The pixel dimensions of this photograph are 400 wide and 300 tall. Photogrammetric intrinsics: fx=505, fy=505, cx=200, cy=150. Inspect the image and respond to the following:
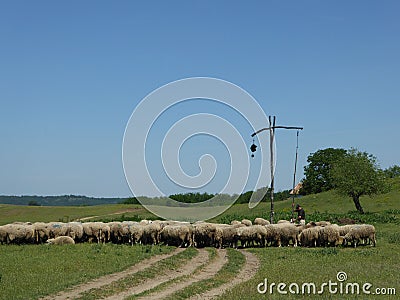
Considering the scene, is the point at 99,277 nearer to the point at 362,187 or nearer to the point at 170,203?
the point at 170,203

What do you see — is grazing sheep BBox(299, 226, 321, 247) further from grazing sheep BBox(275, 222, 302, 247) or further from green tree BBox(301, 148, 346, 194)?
green tree BBox(301, 148, 346, 194)

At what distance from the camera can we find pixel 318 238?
25.1m

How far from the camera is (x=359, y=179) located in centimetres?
4900

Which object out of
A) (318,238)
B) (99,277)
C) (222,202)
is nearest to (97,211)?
(222,202)

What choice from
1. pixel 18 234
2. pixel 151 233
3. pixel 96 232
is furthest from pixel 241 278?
pixel 18 234

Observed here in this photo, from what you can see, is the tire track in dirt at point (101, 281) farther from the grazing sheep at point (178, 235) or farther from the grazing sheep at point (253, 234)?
the grazing sheep at point (253, 234)

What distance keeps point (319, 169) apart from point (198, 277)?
243ft

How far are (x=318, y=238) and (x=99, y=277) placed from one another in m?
13.0

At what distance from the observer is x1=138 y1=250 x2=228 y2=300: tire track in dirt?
1360 cm

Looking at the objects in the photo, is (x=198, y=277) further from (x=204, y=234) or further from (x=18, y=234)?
(x=18, y=234)

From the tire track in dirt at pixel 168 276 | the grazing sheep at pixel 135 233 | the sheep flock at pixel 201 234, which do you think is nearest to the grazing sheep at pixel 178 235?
the sheep flock at pixel 201 234

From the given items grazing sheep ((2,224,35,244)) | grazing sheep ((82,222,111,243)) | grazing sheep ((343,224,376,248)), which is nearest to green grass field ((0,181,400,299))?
grazing sheep ((343,224,376,248))

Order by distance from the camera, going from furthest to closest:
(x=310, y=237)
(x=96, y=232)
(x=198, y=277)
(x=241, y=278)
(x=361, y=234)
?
(x=96, y=232)
(x=310, y=237)
(x=361, y=234)
(x=198, y=277)
(x=241, y=278)

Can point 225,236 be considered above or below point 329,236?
below
